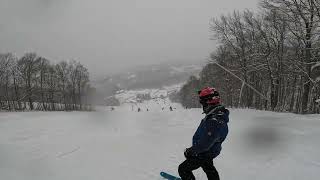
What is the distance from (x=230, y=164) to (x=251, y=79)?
37.5 m

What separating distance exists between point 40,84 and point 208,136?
234ft

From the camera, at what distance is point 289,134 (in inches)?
516

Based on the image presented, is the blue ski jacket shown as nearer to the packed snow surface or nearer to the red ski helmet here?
the red ski helmet

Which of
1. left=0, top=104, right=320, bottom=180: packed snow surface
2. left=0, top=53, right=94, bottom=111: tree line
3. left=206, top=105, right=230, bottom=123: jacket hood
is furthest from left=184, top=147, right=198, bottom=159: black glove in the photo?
left=0, top=53, right=94, bottom=111: tree line

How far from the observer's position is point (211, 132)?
4.67 meters

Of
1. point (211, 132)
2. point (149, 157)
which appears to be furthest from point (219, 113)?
point (149, 157)

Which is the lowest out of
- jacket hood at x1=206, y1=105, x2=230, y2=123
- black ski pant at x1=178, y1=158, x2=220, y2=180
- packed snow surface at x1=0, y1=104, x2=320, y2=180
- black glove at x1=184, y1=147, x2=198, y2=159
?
packed snow surface at x1=0, y1=104, x2=320, y2=180

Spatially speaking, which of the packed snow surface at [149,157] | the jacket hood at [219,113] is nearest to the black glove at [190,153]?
the jacket hood at [219,113]

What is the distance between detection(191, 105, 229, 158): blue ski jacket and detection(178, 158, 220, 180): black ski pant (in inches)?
8.5

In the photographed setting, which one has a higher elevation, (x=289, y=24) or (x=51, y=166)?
(x=289, y=24)

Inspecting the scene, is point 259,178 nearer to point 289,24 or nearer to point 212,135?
point 212,135

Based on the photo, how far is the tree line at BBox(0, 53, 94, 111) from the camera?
63600mm

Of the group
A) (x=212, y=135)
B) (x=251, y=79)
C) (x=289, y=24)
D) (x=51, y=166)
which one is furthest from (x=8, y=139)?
(x=251, y=79)

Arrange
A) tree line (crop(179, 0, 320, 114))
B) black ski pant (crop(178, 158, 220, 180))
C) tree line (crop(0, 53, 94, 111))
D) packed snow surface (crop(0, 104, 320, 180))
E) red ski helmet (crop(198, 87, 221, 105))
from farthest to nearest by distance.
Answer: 1. tree line (crop(0, 53, 94, 111))
2. tree line (crop(179, 0, 320, 114))
3. packed snow surface (crop(0, 104, 320, 180))
4. black ski pant (crop(178, 158, 220, 180))
5. red ski helmet (crop(198, 87, 221, 105))
